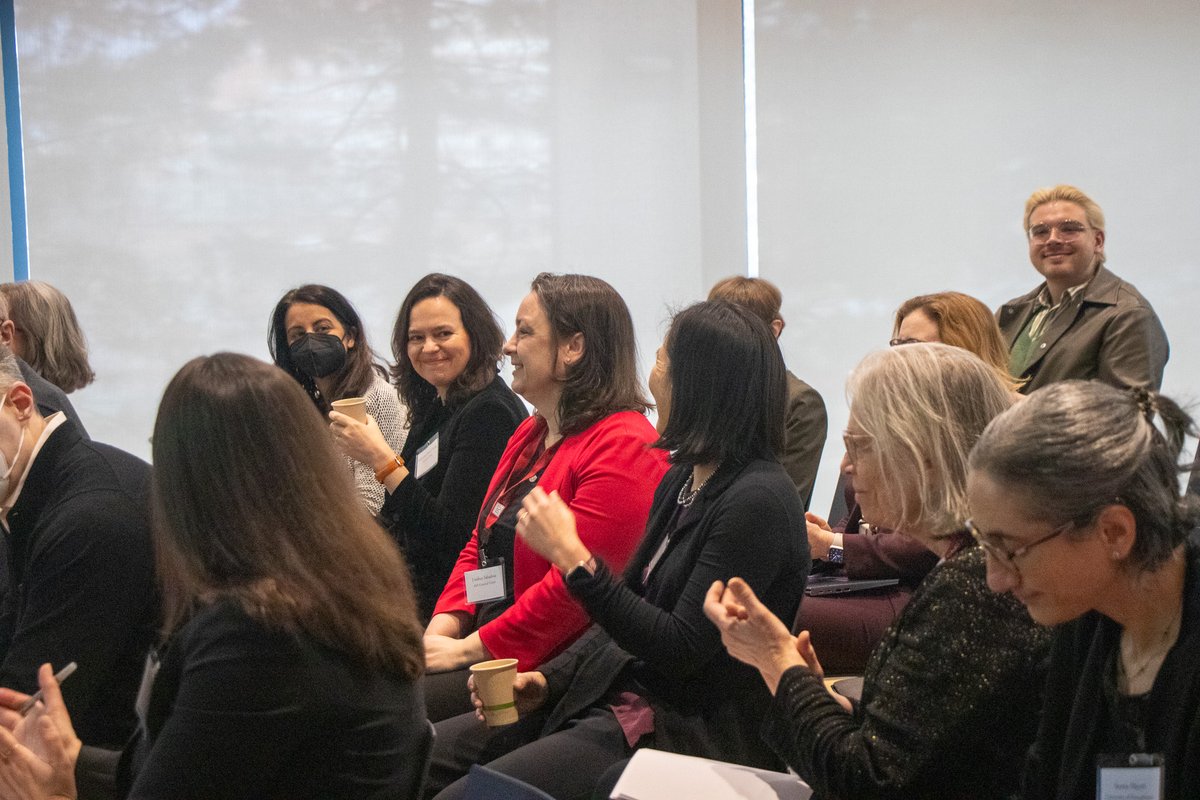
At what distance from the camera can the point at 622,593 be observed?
2129mm

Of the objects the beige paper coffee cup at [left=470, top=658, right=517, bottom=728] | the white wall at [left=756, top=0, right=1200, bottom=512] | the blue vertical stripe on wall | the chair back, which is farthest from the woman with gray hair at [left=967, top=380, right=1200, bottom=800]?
the blue vertical stripe on wall

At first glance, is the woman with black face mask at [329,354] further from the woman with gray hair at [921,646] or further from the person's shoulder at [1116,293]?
the person's shoulder at [1116,293]

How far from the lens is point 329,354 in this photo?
3615 mm

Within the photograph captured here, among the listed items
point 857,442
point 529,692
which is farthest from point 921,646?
point 529,692

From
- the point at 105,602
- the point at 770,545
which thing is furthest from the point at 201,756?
the point at 770,545

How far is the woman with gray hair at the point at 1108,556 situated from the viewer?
4.36ft

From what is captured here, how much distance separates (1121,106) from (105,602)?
4923mm

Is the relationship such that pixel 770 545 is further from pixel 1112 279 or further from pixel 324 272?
pixel 324 272

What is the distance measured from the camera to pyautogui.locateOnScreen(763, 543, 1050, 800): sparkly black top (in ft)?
4.92

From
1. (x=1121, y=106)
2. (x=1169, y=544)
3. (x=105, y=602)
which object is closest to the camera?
(x=1169, y=544)

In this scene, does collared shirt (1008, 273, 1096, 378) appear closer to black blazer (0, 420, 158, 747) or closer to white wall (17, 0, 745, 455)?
white wall (17, 0, 745, 455)

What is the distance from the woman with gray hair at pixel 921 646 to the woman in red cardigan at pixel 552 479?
0.73 m

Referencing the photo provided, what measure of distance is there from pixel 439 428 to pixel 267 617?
192 cm

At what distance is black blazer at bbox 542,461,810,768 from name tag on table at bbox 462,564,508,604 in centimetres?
54
